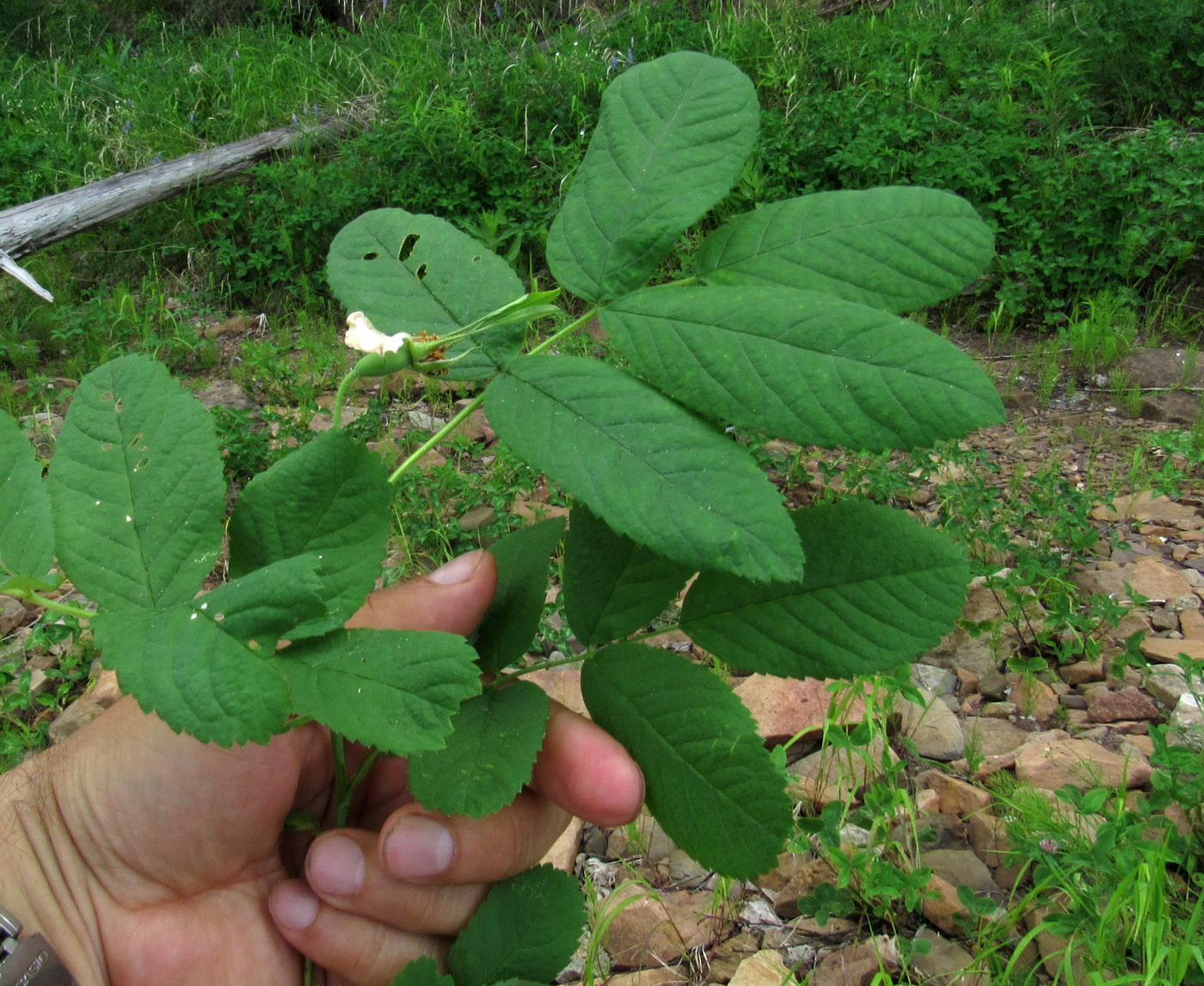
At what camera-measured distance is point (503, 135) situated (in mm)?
4688

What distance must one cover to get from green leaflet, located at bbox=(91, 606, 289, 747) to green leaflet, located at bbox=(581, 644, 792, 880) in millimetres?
331

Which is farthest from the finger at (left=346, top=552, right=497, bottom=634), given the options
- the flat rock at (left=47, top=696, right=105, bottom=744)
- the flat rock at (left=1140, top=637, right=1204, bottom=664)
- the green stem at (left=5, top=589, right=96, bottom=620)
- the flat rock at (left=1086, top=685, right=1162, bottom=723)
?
the flat rock at (left=1140, top=637, right=1204, bottom=664)

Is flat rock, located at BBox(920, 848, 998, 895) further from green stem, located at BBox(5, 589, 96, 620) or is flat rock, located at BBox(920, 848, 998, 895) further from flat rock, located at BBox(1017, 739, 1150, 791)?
green stem, located at BBox(5, 589, 96, 620)

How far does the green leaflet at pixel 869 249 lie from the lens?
631mm

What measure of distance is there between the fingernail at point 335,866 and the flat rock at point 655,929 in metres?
0.78

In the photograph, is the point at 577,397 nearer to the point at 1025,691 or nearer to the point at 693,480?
the point at 693,480

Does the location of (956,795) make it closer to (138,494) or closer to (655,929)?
(655,929)

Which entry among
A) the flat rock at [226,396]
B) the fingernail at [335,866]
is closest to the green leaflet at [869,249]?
the fingernail at [335,866]

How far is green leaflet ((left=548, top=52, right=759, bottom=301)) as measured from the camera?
0.65 metres

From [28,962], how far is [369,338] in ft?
2.53

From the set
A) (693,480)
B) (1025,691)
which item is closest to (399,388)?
(1025,691)

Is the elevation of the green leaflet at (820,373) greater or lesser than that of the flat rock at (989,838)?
greater

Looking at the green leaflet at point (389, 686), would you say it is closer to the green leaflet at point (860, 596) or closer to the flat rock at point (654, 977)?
the green leaflet at point (860, 596)

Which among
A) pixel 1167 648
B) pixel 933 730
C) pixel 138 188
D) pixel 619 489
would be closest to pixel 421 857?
pixel 619 489
